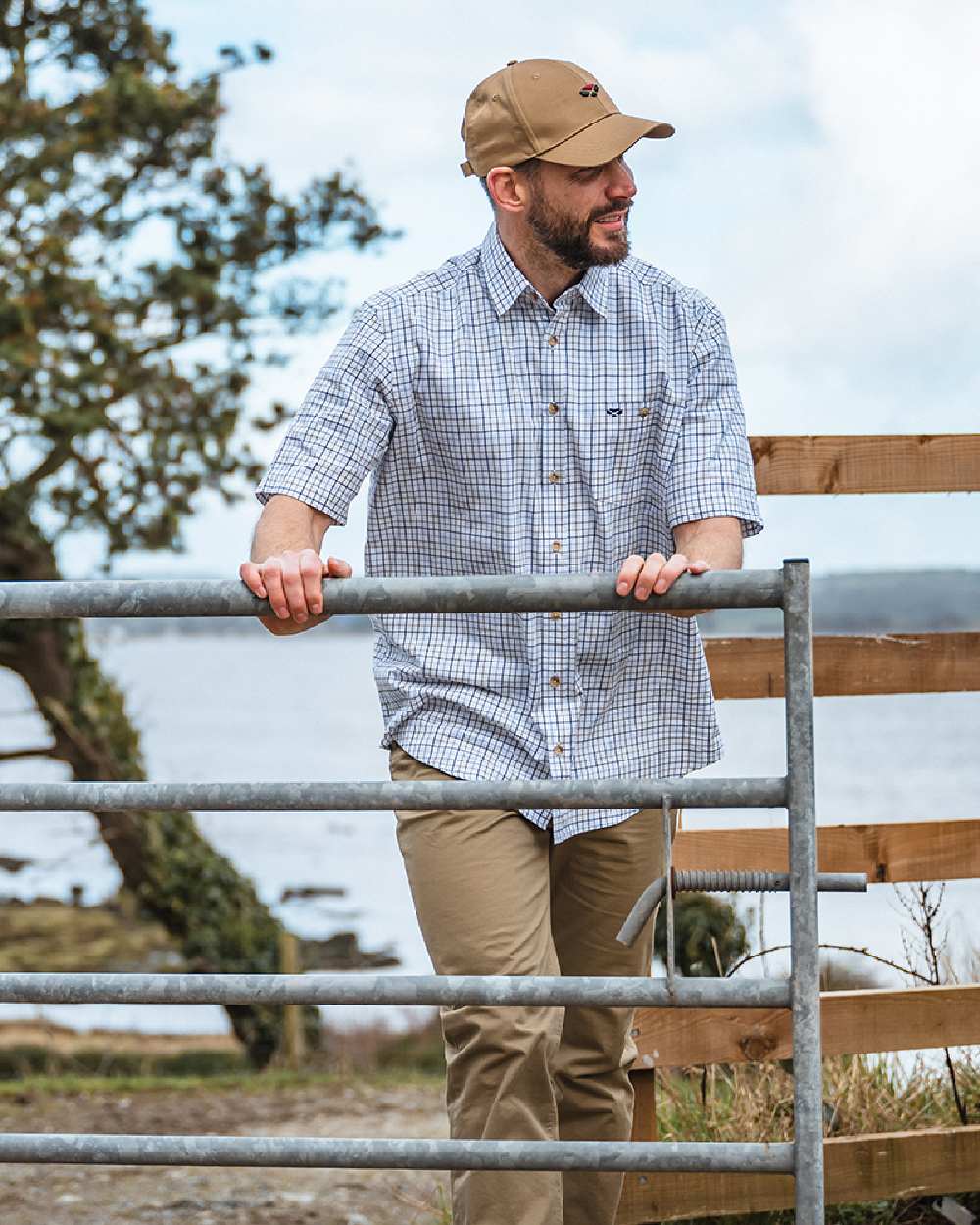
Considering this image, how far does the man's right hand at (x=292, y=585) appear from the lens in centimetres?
222

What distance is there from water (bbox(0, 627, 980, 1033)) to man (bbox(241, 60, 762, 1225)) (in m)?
0.45

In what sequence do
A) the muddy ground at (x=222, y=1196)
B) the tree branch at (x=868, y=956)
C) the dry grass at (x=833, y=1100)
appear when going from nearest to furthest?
the tree branch at (x=868, y=956), the dry grass at (x=833, y=1100), the muddy ground at (x=222, y=1196)

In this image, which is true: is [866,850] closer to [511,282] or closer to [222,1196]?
[511,282]

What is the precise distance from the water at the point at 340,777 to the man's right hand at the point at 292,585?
4.04 ft

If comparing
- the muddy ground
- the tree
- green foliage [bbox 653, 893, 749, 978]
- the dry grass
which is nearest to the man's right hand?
the dry grass

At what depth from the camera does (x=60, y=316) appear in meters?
10.4

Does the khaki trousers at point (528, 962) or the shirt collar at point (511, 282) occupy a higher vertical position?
the shirt collar at point (511, 282)

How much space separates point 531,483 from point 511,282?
366 millimetres

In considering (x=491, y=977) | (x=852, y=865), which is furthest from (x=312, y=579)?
(x=852, y=865)

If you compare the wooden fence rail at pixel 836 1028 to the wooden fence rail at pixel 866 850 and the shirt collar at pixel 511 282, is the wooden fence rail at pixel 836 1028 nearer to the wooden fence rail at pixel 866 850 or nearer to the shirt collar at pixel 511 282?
the wooden fence rail at pixel 866 850

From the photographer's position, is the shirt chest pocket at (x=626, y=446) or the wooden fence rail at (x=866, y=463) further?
the wooden fence rail at (x=866, y=463)

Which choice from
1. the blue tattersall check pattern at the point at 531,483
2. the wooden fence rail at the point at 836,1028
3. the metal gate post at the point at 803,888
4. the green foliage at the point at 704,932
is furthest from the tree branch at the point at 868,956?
the metal gate post at the point at 803,888

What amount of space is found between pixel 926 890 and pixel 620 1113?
100 centimetres

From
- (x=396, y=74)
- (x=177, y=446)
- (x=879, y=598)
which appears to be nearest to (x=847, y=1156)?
(x=879, y=598)
